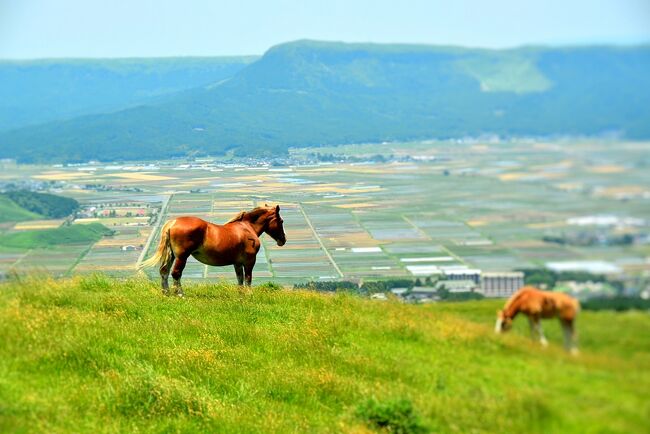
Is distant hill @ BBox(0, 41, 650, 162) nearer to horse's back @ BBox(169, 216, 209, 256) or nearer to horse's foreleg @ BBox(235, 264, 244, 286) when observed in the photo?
horse's foreleg @ BBox(235, 264, 244, 286)

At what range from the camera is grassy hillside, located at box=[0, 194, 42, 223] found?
25828 mm

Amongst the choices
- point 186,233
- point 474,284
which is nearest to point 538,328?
point 474,284

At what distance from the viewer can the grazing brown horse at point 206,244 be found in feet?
41.2

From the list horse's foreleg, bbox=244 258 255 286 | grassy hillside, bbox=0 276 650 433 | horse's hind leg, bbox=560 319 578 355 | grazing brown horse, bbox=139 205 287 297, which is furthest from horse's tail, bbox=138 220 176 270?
horse's hind leg, bbox=560 319 578 355

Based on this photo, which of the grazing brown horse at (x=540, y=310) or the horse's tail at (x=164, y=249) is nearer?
the grazing brown horse at (x=540, y=310)

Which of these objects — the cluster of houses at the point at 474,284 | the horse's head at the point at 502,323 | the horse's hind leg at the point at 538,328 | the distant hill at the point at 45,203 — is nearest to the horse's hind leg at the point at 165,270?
the cluster of houses at the point at 474,284

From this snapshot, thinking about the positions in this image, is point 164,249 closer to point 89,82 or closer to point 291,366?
point 291,366

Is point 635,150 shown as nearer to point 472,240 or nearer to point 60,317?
point 472,240

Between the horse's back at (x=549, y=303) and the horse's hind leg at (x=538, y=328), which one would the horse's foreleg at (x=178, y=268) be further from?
the horse's hind leg at (x=538, y=328)

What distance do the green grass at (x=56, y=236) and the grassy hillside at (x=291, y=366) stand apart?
33.0ft

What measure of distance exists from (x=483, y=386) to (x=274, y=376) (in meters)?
4.35

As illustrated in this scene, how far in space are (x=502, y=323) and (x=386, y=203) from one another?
8.59 metres

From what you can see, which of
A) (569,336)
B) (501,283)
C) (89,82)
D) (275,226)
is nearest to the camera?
(569,336)

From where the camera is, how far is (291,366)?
8961 mm
